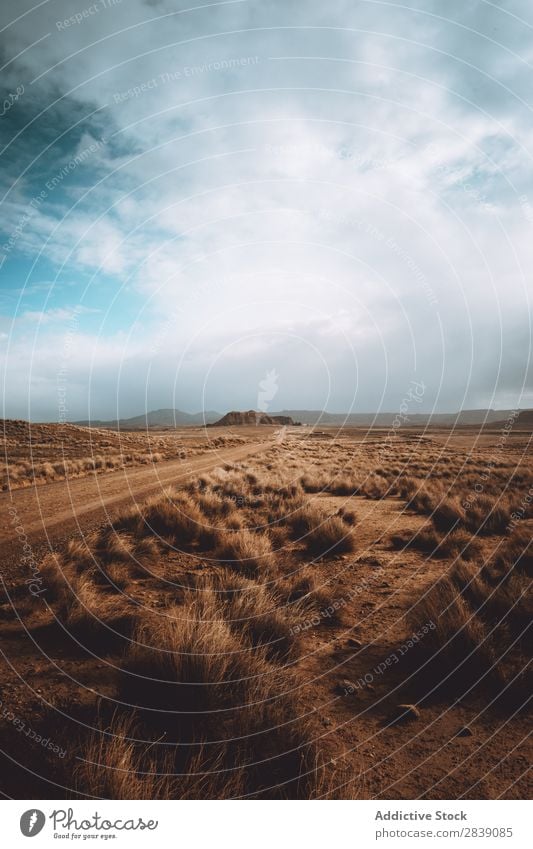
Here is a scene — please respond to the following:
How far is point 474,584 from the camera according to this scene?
5.95 meters

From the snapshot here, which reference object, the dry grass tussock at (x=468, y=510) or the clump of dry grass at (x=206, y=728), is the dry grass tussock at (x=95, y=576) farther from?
the dry grass tussock at (x=468, y=510)

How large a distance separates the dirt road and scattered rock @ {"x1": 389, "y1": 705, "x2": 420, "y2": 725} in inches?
240

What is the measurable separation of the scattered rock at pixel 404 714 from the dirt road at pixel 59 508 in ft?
20.0

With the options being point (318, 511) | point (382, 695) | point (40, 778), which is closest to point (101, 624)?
point (40, 778)

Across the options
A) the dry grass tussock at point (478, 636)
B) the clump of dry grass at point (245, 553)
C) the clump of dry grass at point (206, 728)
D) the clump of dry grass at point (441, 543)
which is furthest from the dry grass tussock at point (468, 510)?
the clump of dry grass at point (206, 728)

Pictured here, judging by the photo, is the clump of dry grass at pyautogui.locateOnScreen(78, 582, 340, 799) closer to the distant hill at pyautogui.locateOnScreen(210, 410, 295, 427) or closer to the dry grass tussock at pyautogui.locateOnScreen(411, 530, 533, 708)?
the dry grass tussock at pyautogui.locateOnScreen(411, 530, 533, 708)

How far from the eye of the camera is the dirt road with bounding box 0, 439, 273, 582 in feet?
26.5

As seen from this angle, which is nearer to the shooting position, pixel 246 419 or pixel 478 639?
pixel 478 639

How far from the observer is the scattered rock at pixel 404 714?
11.8ft

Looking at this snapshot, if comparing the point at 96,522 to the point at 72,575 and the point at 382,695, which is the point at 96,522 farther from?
the point at 382,695

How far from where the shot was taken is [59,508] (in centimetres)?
1138

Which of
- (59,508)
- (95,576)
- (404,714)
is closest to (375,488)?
(59,508)

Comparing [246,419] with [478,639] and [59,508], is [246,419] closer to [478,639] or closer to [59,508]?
[59,508]

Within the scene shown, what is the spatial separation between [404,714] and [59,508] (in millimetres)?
10843
